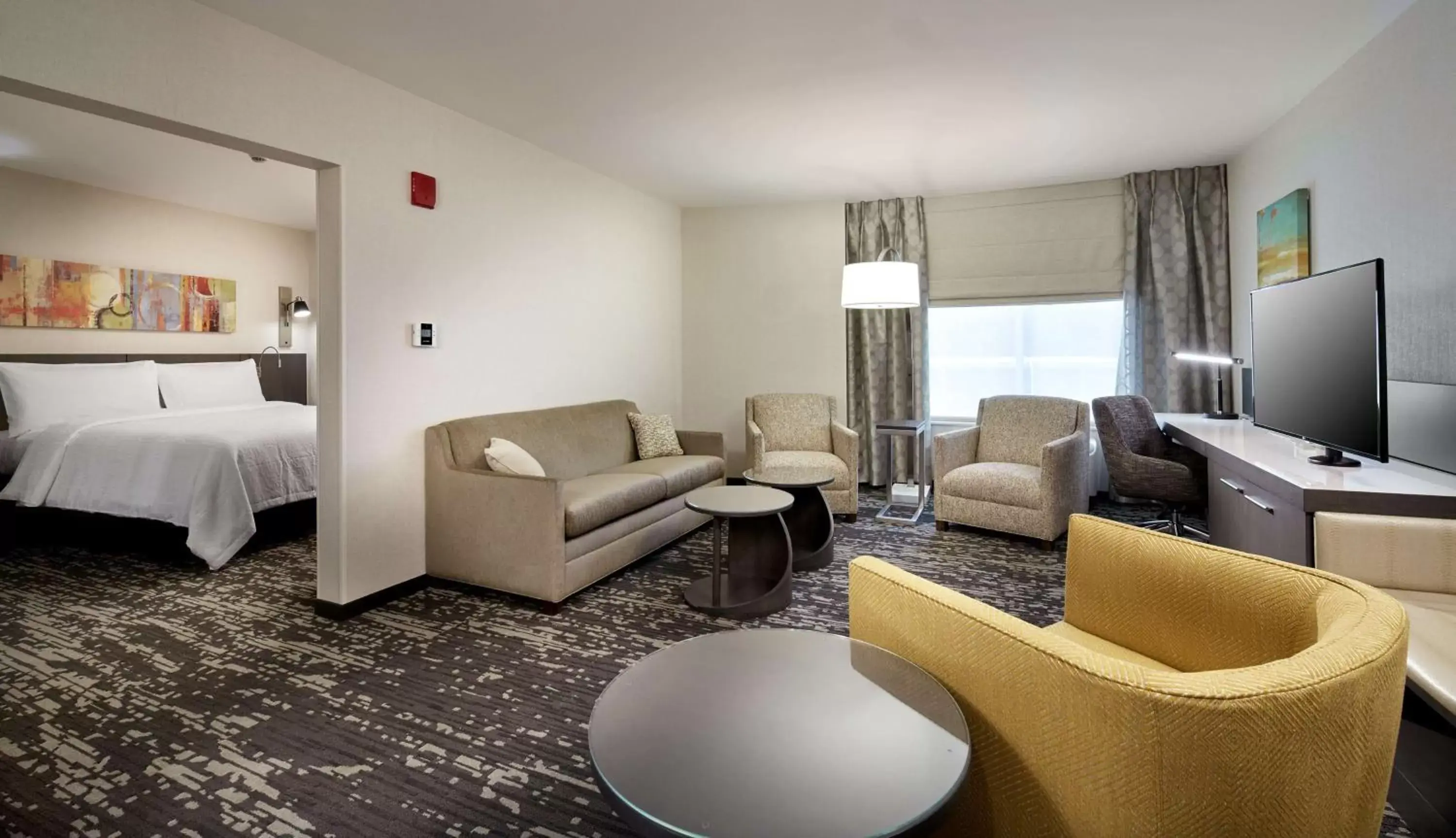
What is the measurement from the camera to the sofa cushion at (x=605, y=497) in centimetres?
324

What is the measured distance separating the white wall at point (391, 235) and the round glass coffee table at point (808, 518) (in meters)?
1.67

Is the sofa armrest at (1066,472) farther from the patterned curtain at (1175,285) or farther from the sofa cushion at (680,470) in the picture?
the sofa cushion at (680,470)

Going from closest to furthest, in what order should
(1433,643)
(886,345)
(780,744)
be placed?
(780,744) → (1433,643) → (886,345)

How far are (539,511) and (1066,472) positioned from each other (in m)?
3.06

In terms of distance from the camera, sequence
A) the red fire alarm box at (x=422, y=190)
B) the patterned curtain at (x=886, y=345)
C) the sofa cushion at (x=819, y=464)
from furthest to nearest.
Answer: the patterned curtain at (x=886, y=345)
the sofa cushion at (x=819, y=464)
the red fire alarm box at (x=422, y=190)

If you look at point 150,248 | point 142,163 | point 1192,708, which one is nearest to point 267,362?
point 150,248

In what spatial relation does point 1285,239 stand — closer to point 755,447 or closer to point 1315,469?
point 1315,469

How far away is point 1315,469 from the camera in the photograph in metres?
2.34

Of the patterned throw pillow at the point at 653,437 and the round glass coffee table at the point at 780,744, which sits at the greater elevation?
the patterned throw pillow at the point at 653,437

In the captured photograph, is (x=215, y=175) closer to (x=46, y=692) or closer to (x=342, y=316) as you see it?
(x=342, y=316)

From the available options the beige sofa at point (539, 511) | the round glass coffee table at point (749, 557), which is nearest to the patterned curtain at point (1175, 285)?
the round glass coffee table at point (749, 557)

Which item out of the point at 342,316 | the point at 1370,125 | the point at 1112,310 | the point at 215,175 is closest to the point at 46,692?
the point at 342,316

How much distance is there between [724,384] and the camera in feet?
20.2

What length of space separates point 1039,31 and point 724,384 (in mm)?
3820
